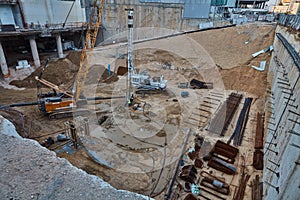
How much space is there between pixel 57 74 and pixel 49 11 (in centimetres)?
1066

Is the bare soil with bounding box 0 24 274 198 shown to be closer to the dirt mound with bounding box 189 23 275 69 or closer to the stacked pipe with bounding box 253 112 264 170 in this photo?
the dirt mound with bounding box 189 23 275 69

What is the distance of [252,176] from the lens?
852 centimetres

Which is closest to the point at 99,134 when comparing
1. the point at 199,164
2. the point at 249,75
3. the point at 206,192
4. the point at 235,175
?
the point at 199,164

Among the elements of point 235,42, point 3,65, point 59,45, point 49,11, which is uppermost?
point 49,11

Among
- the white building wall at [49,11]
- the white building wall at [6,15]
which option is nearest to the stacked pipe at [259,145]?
the white building wall at [49,11]

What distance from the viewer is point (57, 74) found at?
20953mm

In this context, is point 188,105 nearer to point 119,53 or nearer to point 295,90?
Result: point 295,90

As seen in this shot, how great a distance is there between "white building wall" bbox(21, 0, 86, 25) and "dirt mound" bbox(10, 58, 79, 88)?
7049 millimetres

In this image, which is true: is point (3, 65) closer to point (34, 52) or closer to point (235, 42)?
point (34, 52)

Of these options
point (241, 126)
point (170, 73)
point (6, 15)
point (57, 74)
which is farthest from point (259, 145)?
point (6, 15)

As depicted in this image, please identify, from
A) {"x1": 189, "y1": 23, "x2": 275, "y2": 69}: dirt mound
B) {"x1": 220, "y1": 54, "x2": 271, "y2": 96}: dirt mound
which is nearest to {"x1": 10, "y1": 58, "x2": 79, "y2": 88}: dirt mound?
{"x1": 220, "y1": 54, "x2": 271, "y2": 96}: dirt mound

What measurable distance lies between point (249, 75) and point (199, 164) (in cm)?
1210

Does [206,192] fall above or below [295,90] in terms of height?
below

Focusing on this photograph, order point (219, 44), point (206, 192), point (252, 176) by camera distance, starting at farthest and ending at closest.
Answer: point (219, 44) → point (252, 176) → point (206, 192)
